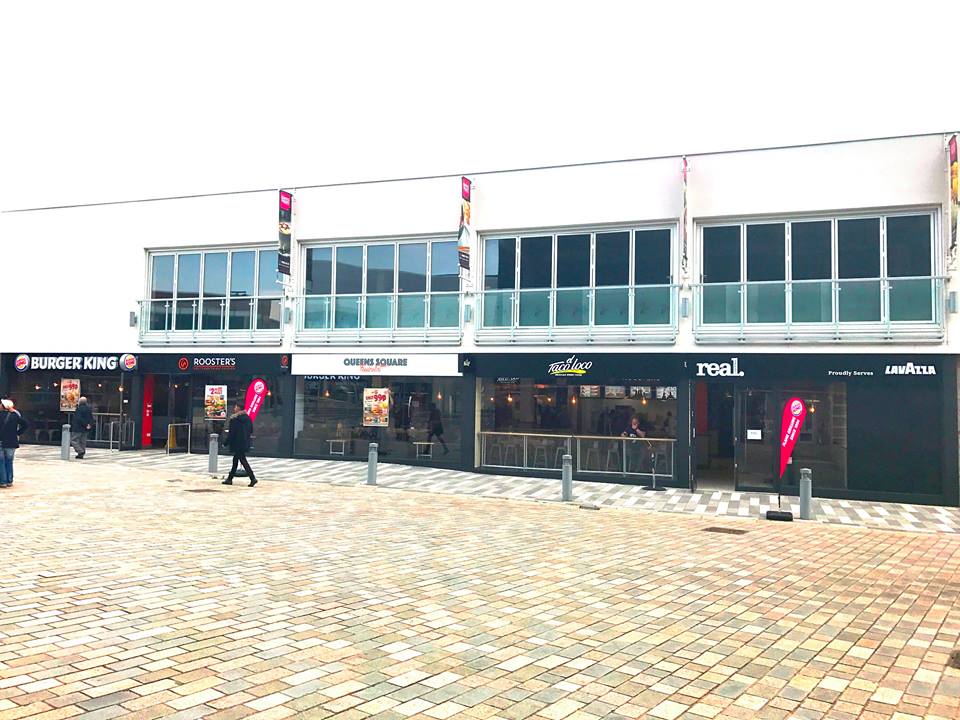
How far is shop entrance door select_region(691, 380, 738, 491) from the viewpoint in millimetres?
20500

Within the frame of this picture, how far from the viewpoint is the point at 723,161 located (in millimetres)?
18875

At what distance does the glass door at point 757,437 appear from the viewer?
714 inches

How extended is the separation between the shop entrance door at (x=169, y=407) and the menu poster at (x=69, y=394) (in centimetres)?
270

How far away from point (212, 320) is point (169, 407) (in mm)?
3252

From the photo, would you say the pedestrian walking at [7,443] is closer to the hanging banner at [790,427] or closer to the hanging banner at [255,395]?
the hanging banner at [255,395]

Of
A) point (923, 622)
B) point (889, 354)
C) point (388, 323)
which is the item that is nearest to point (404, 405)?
point (388, 323)

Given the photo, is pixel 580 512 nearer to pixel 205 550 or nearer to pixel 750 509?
pixel 750 509

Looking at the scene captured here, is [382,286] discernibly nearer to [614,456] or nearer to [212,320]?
[212,320]

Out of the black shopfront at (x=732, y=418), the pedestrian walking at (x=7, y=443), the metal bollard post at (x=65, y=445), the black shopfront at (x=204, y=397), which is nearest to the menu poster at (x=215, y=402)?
the black shopfront at (x=204, y=397)

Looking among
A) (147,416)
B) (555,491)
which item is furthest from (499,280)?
(147,416)

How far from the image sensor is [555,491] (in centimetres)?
1761

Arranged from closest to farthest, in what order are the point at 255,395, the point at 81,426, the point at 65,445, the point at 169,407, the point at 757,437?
the point at 757,437 < the point at 65,445 < the point at 81,426 < the point at 255,395 < the point at 169,407

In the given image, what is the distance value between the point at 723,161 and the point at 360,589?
1493 cm

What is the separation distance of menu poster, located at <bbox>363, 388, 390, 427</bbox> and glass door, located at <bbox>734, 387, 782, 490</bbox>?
9339mm
